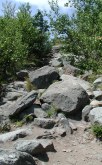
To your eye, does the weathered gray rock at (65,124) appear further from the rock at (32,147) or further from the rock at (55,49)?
the rock at (55,49)

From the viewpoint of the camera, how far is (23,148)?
1228 cm

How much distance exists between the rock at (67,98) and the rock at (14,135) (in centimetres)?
259

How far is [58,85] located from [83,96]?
149 centimetres

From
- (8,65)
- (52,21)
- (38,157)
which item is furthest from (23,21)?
(38,157)

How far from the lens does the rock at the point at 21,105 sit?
16.1 m

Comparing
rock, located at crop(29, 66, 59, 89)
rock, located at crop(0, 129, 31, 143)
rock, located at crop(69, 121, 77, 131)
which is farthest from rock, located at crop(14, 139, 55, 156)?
rock, located at crop(29, 66, 59, 89)

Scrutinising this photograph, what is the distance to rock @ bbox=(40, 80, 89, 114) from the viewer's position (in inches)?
644

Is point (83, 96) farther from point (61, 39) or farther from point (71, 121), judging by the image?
point (61, 39)

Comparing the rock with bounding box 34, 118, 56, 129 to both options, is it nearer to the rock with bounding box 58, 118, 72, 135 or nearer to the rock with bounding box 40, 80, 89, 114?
the rock with bounding box 58, 118, 72, 135

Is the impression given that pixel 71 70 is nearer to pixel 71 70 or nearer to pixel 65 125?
pixel 71 70

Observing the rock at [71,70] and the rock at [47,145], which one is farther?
the rock at [71,70]

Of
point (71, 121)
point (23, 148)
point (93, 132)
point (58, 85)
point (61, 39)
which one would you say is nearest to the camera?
point (23, 148)

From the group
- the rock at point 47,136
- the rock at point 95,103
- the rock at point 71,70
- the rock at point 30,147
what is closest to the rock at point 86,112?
the rock at point 95,103

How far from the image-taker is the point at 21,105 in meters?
16.3
